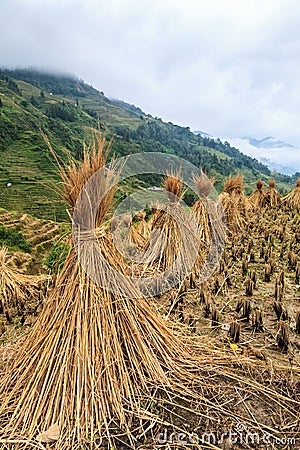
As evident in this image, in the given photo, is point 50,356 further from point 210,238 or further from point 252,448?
point 210,238

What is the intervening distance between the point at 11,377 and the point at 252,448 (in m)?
1.41

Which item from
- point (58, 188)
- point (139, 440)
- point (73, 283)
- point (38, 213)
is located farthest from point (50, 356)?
point (38, 213)

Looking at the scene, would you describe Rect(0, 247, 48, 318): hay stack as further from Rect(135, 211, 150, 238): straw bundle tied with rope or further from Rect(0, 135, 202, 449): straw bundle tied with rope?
Rect(0, 135, 202, 449): straw bundle tied with rope

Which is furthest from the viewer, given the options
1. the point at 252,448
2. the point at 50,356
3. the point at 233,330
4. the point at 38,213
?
the point at 38,213

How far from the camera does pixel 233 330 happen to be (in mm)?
2494

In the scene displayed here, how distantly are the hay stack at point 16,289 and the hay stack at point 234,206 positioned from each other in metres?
3.49
